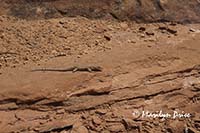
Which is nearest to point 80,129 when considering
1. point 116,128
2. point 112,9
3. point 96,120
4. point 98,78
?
point 96,120

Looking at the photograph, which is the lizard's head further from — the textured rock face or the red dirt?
the textured rock face

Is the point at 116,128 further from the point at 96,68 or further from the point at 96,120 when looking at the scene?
the point at 96,68

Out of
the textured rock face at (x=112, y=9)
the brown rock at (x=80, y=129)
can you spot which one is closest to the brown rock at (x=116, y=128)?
the brown rock at (x=80, y=129)

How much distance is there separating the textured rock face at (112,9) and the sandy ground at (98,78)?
62mm

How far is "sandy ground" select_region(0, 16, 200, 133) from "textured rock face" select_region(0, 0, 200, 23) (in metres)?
0.06

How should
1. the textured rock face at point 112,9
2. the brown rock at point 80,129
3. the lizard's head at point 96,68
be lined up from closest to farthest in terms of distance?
the brown rock at point 80,129 → the lizard's head at point 96,68 → the textured rock face at point 112,9

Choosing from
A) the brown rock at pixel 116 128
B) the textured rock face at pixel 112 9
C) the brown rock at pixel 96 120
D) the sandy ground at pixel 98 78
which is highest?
the textured rock face at pixel 112 9

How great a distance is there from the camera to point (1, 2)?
10.4ft

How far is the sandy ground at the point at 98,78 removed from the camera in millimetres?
2729

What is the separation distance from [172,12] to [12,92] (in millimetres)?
1453

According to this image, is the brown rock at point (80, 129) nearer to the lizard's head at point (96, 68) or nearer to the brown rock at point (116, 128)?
the brown rock at point (116, 128)

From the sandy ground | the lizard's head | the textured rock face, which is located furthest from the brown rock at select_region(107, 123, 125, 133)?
the textured rock face

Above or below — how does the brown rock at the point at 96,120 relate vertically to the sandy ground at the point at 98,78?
below

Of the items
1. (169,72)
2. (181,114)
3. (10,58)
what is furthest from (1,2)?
(181,114)
